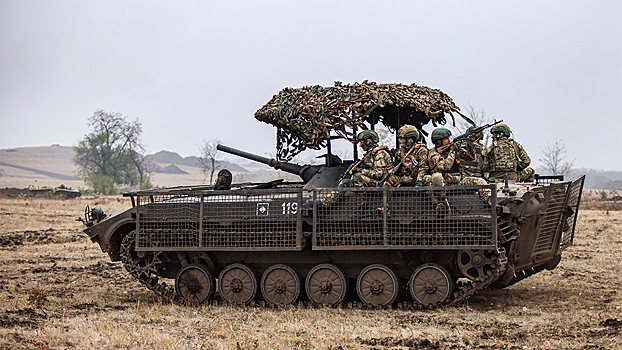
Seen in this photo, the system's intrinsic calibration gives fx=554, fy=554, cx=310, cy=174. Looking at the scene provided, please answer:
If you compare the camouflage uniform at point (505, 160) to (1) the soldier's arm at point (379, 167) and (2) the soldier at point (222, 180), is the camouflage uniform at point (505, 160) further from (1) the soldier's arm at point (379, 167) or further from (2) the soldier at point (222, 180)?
(2) the soldier at point (222, 180)

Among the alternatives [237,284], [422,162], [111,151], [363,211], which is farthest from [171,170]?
[422,162]

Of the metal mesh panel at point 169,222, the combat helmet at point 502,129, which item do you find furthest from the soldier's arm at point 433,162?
the metal mesh panel at point 169,222

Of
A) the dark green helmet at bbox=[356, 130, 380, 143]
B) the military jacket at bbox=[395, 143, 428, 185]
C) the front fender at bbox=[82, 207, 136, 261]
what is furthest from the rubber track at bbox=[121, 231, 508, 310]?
the dark green helmet at bbox=[356, 130, 380, 143]

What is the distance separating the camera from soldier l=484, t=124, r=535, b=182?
10375 mm

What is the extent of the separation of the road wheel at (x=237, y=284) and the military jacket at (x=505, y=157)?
16.1ft

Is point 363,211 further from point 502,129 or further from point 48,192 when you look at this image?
point 48,192

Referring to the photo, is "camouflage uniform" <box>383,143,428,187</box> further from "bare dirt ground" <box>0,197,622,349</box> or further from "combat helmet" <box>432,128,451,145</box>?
"bare dirt ground" <box>0,197,622,349</box>

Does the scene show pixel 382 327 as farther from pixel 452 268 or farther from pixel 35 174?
pixel 35 174

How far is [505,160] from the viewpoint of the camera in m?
10.4

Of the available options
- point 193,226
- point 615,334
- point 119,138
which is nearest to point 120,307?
point 193,226

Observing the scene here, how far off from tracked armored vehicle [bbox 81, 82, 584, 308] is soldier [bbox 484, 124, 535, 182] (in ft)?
3.46

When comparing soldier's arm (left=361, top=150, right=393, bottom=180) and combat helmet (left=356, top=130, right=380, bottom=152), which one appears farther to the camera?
combat helmet (left=356, top=130, right=380, bottom=152)

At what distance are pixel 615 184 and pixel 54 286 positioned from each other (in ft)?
327

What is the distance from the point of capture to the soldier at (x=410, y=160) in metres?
9.14
